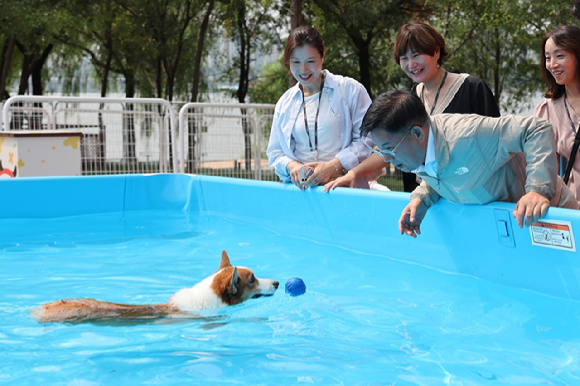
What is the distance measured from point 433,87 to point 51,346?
9.57ft

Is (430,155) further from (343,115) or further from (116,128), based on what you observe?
(116,128)

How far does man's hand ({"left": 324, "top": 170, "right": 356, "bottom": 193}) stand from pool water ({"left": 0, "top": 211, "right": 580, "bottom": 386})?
54 cm

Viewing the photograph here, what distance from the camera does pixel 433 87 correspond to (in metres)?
4.14

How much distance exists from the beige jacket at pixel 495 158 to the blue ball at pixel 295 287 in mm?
1050

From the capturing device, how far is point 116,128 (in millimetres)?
9492

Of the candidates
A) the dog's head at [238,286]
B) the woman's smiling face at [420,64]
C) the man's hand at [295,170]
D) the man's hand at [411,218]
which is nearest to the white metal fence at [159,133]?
the man's hand at [295,170]

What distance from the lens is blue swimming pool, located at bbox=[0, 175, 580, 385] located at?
99.8 inches

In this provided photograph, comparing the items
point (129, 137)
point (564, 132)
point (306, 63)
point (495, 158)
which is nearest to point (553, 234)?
point (495, 158)

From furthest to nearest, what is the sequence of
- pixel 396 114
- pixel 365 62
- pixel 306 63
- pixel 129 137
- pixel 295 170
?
pixel 365 62 → pixel 129 137 → pixel 295 170 → pixel 306 63 → pixel 396 114

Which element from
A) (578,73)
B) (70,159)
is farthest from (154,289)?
(70,159)

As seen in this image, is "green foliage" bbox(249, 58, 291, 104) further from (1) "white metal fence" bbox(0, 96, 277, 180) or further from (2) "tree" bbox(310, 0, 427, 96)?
(1) "white metal fence" bbox(0, 96, 277, 180)

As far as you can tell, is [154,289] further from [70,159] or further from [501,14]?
[501,14]

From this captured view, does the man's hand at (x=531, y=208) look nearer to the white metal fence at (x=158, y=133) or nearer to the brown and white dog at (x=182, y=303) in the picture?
the brown and white dog at (x=182, y=303)

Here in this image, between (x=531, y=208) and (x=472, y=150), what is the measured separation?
409 mm
